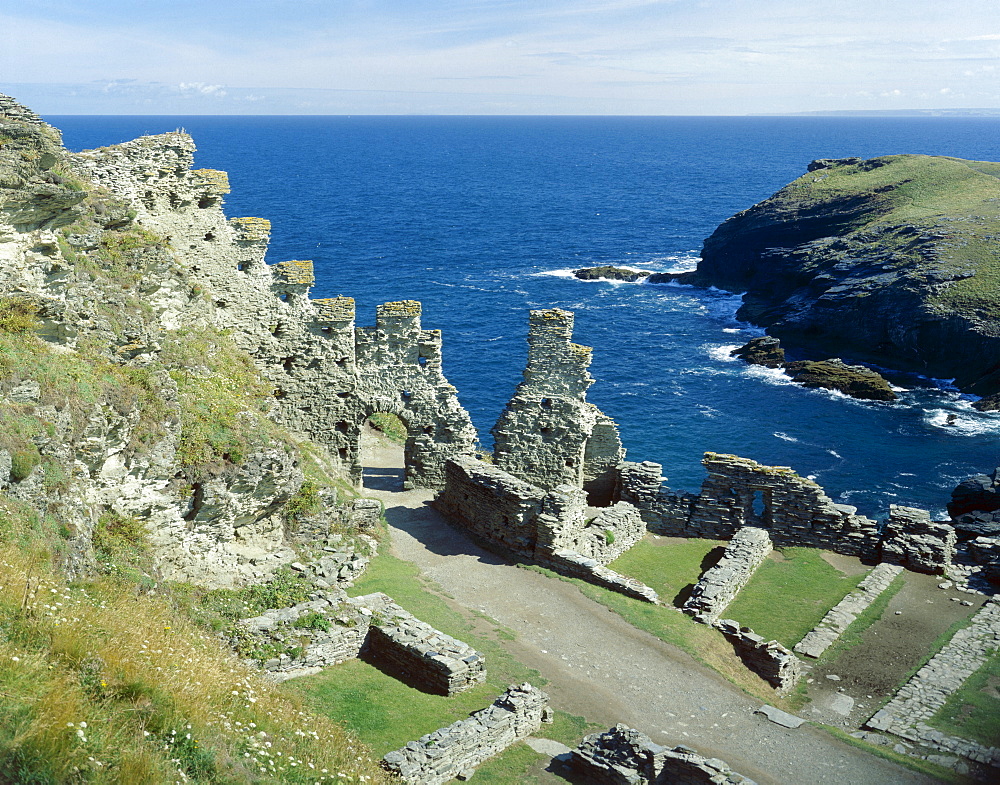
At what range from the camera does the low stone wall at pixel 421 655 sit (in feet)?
60.7

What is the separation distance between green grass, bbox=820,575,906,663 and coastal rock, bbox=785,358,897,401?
1624 inches

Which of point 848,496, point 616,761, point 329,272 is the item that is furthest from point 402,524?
point 329,272

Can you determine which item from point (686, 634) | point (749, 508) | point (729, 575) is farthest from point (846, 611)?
point (749, 508)

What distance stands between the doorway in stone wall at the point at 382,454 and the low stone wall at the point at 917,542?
57.8ft

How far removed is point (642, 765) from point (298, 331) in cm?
2053

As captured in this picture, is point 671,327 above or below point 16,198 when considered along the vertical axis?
below

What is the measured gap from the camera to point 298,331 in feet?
103

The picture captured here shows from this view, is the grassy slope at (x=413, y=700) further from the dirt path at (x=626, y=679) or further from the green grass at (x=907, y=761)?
the green grass at (x=907, y=761)

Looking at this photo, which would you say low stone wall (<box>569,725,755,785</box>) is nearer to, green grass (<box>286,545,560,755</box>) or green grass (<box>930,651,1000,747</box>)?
green grass (<box>286,545,560,755</box>)

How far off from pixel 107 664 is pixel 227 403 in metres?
11.6

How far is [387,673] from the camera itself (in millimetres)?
19078

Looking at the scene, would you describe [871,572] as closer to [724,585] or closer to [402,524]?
[724,585]

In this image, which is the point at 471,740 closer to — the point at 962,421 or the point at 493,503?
the point at 493,503

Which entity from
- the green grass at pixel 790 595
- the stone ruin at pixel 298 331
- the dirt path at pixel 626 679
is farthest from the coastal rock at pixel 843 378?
the dirt path at pixel 626 679
